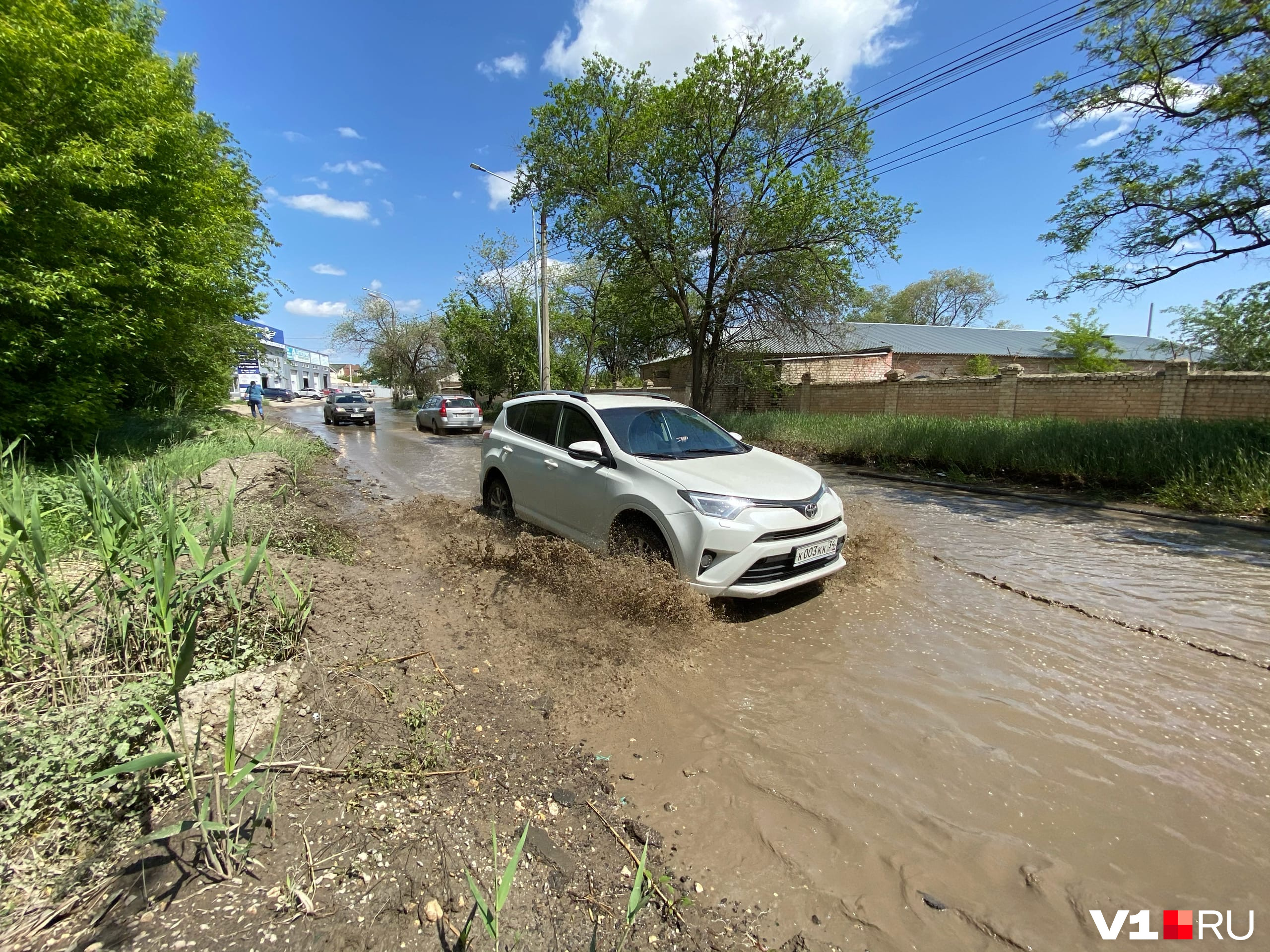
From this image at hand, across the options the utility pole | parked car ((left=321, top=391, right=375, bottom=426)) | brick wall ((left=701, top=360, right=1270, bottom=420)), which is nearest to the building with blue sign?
parked car ((left=321, top=391, right=375, bottom=426))

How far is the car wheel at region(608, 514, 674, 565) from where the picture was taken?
4008 mm

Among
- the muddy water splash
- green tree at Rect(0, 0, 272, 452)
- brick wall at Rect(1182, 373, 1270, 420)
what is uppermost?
green tree at Rect(0, 0, 272, 452)

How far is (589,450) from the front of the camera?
454cm

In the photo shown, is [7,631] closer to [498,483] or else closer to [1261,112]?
[498,483]

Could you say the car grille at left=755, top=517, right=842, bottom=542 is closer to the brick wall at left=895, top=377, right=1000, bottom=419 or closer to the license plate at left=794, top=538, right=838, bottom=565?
the license plate at left=794, top=538, right=838, bottom=565

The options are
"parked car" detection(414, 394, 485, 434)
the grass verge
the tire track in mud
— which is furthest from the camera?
"parked car" detection(414, 394, 485, 434)

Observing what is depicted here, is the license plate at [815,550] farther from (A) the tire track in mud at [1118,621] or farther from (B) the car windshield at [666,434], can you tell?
(A) the tire track in mud at [1118,621]

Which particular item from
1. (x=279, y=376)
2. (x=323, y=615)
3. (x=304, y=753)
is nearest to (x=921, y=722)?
(x=304, y=753)

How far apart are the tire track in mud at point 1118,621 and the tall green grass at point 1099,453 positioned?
210 inches

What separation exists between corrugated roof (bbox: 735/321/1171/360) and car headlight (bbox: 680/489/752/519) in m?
15.3

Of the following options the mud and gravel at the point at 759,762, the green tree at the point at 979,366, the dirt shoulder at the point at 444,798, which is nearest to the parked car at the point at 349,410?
the mud and gravel at the point at 759,762

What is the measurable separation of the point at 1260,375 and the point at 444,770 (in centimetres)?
1403

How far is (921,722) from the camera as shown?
295 cm

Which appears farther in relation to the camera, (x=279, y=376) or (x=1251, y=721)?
(x=279, y=376)
